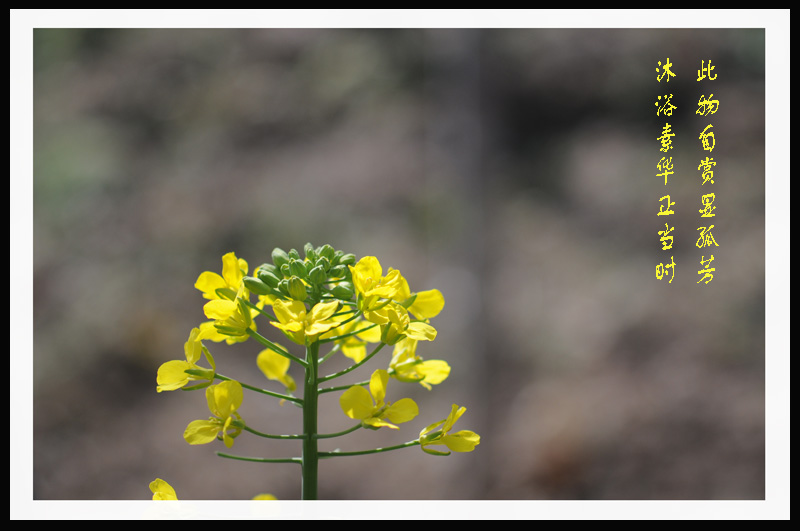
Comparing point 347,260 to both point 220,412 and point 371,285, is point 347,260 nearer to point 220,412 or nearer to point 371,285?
point 371,285

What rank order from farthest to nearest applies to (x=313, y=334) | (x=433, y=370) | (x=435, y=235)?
(x=435, y=235)
(x=433, y=370)
(x=313, y=334)

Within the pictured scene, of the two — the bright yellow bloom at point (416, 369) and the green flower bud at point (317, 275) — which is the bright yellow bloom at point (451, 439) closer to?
the bright yellow bloom at point (416, 369)

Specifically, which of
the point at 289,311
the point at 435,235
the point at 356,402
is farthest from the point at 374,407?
the point at 435,235

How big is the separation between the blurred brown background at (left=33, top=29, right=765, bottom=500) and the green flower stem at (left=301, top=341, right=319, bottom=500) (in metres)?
2.34

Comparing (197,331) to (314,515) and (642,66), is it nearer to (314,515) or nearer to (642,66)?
(314,515)

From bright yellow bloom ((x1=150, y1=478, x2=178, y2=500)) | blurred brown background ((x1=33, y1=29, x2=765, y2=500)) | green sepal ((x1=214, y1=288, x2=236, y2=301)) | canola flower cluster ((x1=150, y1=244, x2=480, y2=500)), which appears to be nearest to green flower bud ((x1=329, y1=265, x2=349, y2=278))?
canola flower cluster ((x1=150, y1=244, x2=480, y2=500))

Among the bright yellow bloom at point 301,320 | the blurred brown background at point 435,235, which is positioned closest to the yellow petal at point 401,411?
the bright yellow bloom at point 301,320

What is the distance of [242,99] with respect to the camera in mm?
3533

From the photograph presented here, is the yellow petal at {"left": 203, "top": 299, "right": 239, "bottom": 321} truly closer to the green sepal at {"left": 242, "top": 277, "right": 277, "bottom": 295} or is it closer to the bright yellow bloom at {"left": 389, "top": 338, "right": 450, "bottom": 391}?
the green sepal at {"left": 242, "top": 277, "right": 277, "bottom": 295}

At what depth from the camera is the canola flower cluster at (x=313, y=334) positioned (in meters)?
0.51

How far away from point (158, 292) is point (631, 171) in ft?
9.48

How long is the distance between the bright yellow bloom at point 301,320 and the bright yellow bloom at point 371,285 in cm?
3

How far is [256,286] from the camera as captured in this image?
1.80ft

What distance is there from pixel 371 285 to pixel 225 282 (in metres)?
0.17
